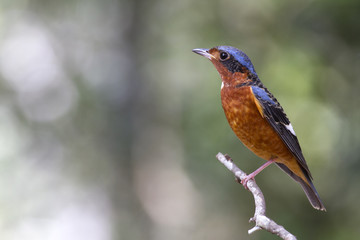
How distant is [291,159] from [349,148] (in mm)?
3309

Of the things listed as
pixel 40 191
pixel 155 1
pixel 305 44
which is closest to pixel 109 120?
pixel 40 191

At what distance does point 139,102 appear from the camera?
11438 millimetres

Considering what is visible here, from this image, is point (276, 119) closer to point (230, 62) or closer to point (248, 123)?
point (248, 123)

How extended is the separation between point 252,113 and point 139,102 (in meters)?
7.42

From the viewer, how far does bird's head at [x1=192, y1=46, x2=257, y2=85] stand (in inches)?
171

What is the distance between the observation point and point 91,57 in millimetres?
12273

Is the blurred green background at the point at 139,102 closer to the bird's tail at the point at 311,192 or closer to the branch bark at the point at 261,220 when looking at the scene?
the bird's tail at the point at 311,192

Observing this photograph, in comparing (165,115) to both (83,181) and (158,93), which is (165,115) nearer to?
(158,93)

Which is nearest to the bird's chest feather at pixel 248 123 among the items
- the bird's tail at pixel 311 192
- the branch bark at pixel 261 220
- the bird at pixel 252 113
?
the bird at pixel 252 113

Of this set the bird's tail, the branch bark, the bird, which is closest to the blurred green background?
the bird's tail

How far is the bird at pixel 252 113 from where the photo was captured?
4.15 metres

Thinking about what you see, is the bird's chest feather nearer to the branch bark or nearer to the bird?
the bird

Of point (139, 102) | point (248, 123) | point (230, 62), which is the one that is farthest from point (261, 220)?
point (139, 102)

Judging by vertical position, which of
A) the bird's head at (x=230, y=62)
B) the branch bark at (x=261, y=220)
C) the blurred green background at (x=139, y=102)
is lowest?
the branch bark at (x=261, y=220)
